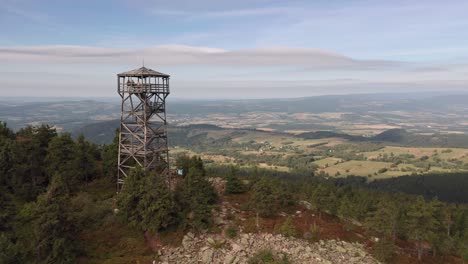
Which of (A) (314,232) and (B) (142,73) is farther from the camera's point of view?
(B) (142,73)

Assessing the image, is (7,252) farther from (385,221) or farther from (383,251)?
(385,221)

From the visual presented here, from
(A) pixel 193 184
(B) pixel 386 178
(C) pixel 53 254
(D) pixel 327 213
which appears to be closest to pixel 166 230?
(A) pixel 193 184

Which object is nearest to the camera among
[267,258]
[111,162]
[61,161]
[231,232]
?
[267,258]

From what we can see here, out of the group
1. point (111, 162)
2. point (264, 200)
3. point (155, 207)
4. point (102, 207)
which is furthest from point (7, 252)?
point (264, 200)

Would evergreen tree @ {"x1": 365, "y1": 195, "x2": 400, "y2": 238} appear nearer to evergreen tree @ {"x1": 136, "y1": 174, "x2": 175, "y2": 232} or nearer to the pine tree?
evergreen tree @ {"x1": 136, "y1": 174, "x2": 175, "y2": 232}

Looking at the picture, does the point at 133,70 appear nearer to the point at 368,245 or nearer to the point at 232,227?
the point at 232,227

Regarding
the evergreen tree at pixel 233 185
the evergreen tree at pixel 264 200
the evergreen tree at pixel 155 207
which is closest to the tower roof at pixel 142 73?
the evergreen tree at pixel 155 207

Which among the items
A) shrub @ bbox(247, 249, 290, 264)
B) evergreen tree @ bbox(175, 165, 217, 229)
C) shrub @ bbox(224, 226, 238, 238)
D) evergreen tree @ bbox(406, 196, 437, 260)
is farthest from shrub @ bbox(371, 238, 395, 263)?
evergreen tree @ bbox(175, 165, 217, 229)
